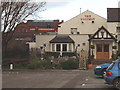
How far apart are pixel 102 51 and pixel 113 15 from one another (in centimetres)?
938

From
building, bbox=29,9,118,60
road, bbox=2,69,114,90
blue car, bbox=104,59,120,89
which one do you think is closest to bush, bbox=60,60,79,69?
road, bbox=2,69,114,90

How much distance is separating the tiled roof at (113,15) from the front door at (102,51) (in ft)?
23.5

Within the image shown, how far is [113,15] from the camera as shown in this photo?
154 ft

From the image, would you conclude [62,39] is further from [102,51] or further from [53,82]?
[53,82]

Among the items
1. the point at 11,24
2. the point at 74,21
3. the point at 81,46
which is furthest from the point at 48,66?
the point at 74,21

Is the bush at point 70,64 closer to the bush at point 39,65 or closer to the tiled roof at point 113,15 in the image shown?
the bush at point 39,65

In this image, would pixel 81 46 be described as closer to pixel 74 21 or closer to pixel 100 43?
pixel 100 43

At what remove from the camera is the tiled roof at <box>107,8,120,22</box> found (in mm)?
45719

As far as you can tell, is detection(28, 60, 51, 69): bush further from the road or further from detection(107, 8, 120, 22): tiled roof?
detection(107, 8, 120, 22): tiled roof

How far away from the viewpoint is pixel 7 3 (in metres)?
30.0

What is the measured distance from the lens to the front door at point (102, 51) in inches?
1575

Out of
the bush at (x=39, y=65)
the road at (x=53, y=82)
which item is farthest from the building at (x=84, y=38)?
the road at (x=53, y=82)

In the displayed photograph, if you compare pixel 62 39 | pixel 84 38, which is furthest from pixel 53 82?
pixel 84 38

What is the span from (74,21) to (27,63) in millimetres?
18822
